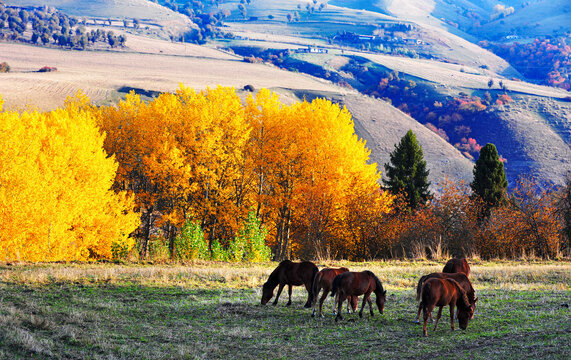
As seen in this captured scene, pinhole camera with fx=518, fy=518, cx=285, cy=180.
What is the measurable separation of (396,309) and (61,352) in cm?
876

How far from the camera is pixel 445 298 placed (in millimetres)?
11734

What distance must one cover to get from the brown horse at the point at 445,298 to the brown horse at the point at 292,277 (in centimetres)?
404

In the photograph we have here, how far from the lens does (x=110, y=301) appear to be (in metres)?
14.8

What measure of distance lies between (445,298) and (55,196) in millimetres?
25337

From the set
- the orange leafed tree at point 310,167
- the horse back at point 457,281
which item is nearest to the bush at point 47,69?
the orange leafed tree at point 310,167

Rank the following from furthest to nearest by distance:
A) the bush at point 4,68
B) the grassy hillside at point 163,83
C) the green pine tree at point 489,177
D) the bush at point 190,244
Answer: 1. the bush at point 4,68
2. the grassy hillside at point 163,83
3. the green pine tree at point 489,177
4. the bush at point 190,244

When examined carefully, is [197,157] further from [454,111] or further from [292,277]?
[454,111]

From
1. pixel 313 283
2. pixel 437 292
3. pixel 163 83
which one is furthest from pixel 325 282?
pixel 163 83

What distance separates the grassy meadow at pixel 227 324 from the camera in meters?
10.0

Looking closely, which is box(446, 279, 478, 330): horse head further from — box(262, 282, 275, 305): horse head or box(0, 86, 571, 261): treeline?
box(0, 86, 571, 261): treeline

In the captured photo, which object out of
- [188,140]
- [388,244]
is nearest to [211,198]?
[188,140]

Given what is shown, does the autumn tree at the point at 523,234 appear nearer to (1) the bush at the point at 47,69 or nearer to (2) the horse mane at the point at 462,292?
(2) the horse mane at the point at 462,292

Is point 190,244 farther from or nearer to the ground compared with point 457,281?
nearer to the ground

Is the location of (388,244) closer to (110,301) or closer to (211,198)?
(211,198)
